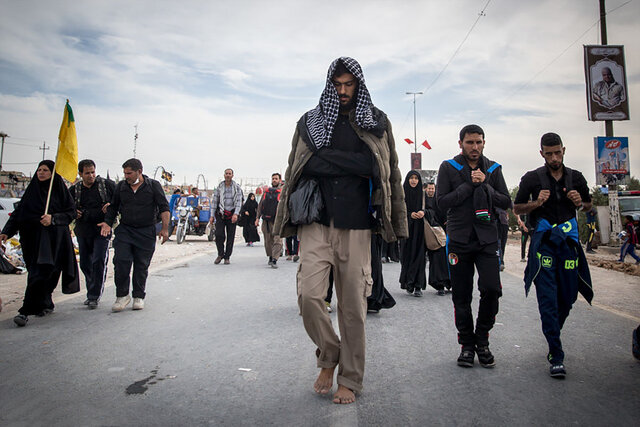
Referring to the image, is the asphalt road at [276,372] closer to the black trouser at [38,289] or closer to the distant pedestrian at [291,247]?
→ the black trouser at [38,289]

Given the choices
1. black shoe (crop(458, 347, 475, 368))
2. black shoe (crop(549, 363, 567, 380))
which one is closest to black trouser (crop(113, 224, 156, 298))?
black shoe (crop(458, 347, 475, 368))

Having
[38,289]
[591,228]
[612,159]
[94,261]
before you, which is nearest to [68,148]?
[94,261]

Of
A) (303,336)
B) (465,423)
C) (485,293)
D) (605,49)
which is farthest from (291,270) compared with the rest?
(605,49)

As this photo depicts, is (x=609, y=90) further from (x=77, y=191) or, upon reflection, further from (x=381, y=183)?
(x=77, y=191)

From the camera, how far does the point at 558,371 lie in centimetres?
357

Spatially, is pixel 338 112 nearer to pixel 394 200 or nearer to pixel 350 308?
pixel 394 200

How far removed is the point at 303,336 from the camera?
15.6 feet

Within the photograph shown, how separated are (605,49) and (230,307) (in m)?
15.1

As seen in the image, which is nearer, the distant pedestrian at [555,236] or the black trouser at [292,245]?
the distant pedestrian at [555,236]

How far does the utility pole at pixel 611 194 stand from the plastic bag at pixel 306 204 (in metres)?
15.7

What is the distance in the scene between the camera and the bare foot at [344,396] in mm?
3021

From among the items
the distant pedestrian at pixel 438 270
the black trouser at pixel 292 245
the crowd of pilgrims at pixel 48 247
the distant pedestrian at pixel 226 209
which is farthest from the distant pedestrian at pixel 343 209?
the black trouser at pixel 292 245

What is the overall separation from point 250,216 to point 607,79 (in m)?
12.5

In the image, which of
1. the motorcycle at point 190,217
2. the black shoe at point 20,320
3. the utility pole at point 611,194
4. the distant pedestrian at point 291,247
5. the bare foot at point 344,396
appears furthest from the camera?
the motorcycle at point 190,217
